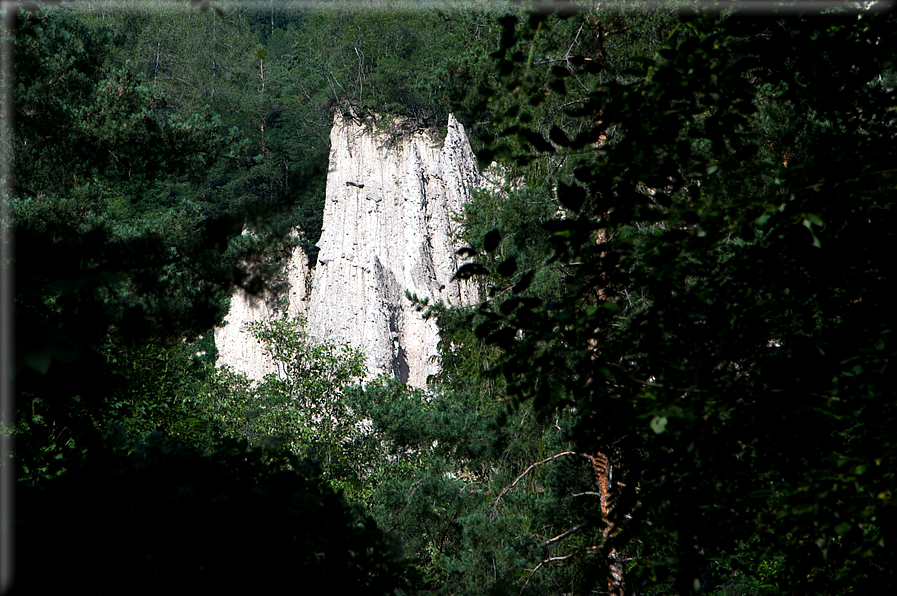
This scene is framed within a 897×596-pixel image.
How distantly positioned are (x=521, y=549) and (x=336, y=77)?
2495cm

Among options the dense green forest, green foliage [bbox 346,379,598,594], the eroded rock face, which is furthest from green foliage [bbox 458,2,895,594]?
the eroded rock face

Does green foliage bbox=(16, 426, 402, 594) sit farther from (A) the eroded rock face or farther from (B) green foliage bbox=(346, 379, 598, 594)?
(A) the eroded rock face

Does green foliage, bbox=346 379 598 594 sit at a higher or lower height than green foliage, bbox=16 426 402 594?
higher

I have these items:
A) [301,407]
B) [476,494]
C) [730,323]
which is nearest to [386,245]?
[301,407]

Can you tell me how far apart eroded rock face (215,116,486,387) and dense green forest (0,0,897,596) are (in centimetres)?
1443

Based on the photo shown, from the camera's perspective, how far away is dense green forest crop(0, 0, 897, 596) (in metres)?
2.67

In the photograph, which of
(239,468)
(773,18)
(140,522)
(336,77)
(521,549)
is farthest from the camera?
(336,77)

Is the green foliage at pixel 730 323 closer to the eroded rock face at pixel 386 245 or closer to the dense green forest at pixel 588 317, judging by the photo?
the dense green forest at pixel 588 317

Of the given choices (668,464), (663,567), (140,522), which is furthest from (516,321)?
(140,522)

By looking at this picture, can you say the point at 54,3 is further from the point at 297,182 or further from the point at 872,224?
the point at 872,224

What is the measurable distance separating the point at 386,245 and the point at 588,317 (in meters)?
22.7

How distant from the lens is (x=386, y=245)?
2531 cm

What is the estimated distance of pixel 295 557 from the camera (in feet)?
13.4

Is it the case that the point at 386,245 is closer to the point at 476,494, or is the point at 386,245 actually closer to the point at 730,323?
the point at 476,494
